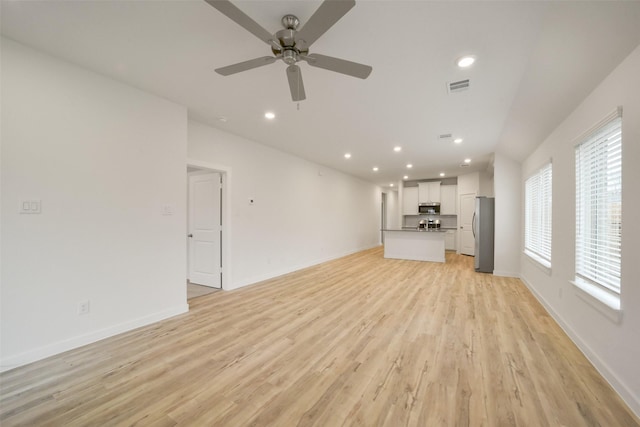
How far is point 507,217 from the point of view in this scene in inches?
220

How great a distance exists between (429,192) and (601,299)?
801cm

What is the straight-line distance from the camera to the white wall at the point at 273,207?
4.50 meters

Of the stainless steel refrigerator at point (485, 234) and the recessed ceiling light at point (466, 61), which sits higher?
the recessed ceiling light at point (466, 61)

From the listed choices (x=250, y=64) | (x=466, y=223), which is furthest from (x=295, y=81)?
(x=466, y=223)

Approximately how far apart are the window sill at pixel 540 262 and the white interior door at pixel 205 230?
5069 millimetres

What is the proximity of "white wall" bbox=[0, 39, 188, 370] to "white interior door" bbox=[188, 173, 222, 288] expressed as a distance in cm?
115

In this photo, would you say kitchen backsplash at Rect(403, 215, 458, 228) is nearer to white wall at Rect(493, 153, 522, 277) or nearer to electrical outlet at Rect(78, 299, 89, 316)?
white wall at Rect(493, 153, 522, 277)

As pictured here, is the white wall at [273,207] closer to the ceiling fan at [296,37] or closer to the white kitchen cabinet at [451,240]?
the ceiling fan at [296,37]

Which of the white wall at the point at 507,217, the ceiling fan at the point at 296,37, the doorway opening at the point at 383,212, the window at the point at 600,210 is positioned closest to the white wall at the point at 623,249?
the window at the point at 600,210

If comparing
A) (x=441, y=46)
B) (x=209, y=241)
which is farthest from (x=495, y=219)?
(x=209, y=241)

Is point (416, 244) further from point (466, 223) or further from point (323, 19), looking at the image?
point (323, 19)

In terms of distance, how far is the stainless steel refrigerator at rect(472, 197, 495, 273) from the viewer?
598cm

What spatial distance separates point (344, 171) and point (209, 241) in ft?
16.4

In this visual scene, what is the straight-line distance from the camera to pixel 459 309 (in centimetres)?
362
